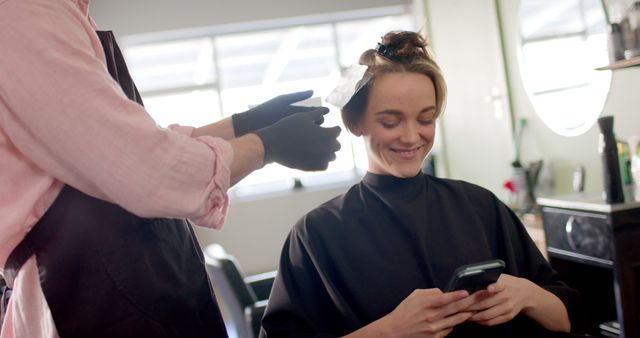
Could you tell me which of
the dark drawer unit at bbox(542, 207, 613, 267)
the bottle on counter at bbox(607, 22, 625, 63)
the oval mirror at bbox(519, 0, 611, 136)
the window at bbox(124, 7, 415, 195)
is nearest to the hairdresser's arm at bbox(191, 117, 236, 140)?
the dark drawer unit at bbox(542, 207, 613, 267)

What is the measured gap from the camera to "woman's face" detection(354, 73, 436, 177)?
1526 mm

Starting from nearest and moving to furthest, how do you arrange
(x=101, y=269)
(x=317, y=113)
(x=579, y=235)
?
(x=101, y=269) → (x=317, y=113) → (x=579, y=235)

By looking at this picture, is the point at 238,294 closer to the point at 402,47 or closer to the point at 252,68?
the point at 402,47

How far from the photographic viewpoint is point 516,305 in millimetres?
1307

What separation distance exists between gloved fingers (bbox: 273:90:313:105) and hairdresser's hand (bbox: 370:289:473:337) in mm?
501

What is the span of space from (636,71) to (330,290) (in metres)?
1.97

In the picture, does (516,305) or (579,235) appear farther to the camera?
(579,235)

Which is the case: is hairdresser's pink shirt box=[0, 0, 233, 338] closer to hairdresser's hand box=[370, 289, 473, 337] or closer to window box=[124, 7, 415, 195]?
hairdresser's hand box=[370, 289, 473, 337]

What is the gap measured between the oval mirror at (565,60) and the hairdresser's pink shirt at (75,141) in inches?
95.5

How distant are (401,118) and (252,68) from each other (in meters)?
4.27

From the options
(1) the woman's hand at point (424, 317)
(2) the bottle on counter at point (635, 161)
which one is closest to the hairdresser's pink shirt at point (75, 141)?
(1) the woman's hand at point (424, 317)

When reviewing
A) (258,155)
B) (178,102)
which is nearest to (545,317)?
(258,155)

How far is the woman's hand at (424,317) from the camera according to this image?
1.24 m

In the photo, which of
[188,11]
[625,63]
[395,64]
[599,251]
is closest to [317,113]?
[395,64]
